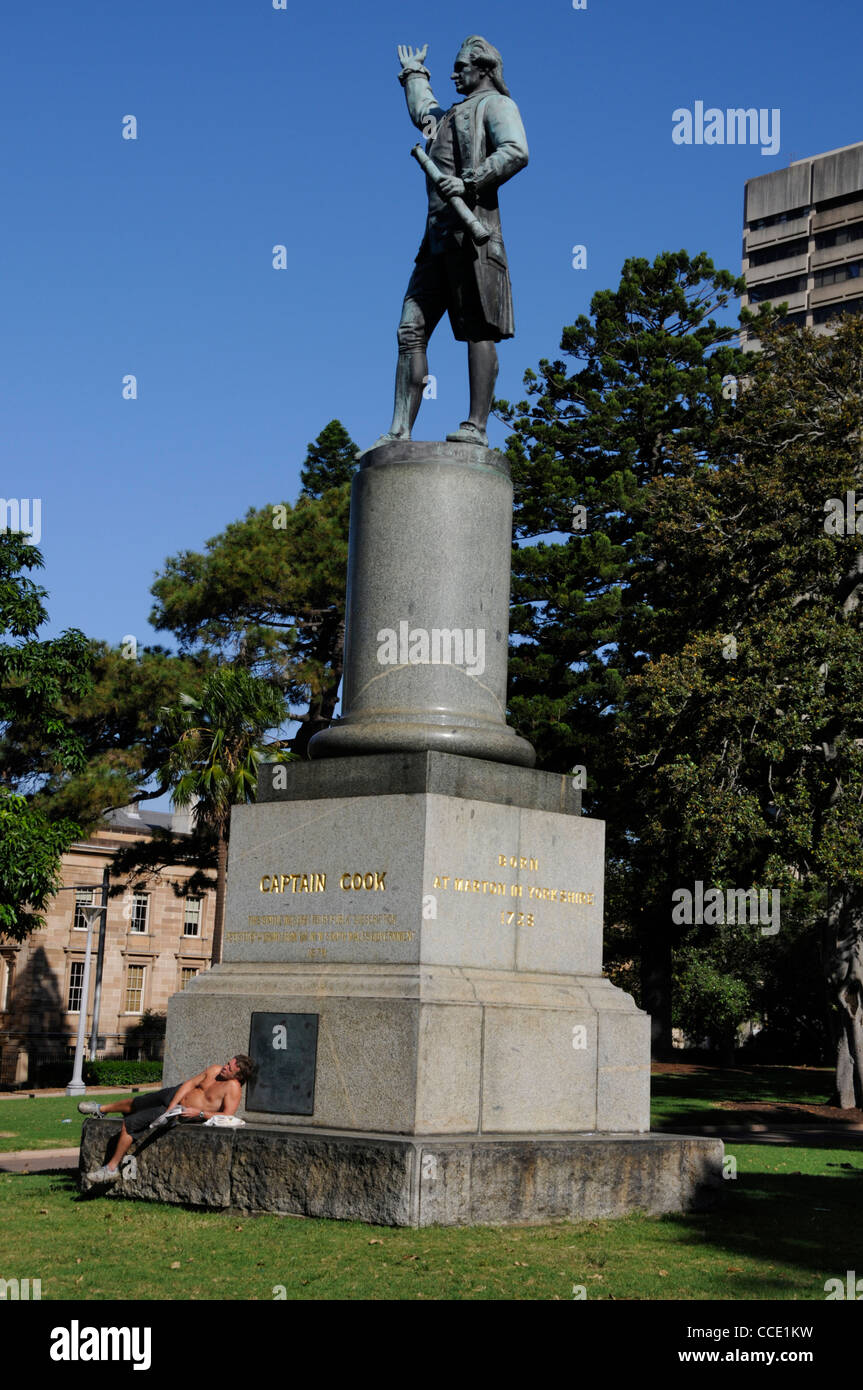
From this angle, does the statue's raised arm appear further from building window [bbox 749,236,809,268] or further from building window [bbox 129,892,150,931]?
building window [bbox 749,236,809,268]

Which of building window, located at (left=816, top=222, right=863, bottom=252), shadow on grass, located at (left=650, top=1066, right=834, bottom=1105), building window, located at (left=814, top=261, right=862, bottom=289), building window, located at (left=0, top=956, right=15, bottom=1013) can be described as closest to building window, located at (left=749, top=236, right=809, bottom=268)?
building window, located at (left=816, top=222, right=863, bottom=252)

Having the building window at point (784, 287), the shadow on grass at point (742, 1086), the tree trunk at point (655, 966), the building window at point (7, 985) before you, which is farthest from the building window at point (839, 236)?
the shadow on grass at point (742, 1086)

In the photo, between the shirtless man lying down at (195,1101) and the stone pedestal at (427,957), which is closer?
the stone pedestal at (427,957)

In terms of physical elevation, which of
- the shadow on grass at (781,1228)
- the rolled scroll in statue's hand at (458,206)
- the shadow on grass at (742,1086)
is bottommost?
the shadow on grass at (742,1086)

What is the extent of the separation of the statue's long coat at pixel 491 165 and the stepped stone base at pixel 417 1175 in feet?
21.0

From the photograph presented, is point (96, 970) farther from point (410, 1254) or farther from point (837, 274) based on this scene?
point (837, 274)

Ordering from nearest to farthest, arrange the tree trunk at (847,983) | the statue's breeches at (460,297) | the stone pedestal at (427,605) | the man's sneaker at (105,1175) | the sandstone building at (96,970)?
the man's sneaker at (105,1175), the stone pedestal at (427,605), the statue's breeches at (460,297), the tree trunk at (847,983), the sandstone building at (96,970)

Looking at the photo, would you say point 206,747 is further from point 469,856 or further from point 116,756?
point 469,856

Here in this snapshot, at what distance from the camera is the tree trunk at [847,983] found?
28.9m

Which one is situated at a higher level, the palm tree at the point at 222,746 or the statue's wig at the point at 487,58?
the statue's wig at the point at 487,58

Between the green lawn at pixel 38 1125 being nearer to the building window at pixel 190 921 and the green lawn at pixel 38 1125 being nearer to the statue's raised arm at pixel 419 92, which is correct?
the statue's raised arm at pixel 419 92

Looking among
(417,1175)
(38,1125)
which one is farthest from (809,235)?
A: (417,1175)

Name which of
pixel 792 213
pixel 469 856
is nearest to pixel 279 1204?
pixel 469 856

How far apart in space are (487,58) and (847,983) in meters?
22.0
